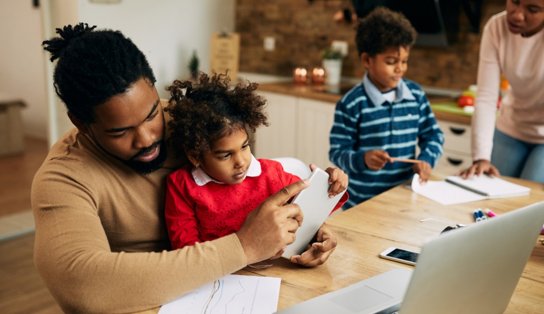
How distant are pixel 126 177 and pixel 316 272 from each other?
1.54ft

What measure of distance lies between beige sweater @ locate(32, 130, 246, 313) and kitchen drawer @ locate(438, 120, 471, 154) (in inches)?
87.5

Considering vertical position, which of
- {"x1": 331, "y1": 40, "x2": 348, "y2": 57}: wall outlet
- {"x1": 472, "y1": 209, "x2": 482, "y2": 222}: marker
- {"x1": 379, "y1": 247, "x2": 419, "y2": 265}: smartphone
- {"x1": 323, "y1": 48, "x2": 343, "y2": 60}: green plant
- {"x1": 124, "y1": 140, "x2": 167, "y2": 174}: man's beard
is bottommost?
{"x1": 379, "y1": 247, "x2": 419, "y2": 265}: smartphone

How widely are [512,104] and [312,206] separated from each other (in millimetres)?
1399

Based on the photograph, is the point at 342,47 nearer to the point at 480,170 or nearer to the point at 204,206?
the point at 480,170

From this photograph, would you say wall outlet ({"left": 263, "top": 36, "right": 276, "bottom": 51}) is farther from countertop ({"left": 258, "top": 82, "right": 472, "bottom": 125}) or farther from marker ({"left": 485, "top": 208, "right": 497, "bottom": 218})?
marker ({"left": 485, "top": 208, "right": 497, "bottom": 218})

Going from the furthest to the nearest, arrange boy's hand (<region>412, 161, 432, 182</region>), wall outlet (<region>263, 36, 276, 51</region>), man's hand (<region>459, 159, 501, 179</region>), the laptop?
wall outlet (<region>263, 36, 276, 51</region>)
man's hand (<region>459, 159, 501, 179</region>)
boy's hand (<region>412, 161, 432, 182</region>)
the laptop

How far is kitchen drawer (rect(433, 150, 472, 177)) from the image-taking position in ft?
9.92

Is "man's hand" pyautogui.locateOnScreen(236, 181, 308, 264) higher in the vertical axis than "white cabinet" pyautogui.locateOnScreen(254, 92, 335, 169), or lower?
higher

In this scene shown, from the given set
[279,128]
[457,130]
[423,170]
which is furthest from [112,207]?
[279,128]

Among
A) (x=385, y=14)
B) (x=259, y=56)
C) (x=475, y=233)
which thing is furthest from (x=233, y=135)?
(x=259, y=56)

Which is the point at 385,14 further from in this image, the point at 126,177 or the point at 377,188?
the point at 126,177

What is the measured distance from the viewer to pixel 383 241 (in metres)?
1.37

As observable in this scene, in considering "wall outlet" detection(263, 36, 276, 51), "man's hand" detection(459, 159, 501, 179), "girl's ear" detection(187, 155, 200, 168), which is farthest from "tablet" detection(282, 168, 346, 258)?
"wall outlet" detection(263, 36, 276, 51)

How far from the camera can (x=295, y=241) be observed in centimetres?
122
